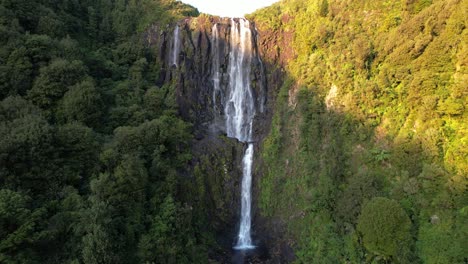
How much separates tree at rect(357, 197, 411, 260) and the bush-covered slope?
61 mm

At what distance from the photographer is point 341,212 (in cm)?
2267

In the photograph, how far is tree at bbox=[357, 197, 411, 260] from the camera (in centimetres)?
1920

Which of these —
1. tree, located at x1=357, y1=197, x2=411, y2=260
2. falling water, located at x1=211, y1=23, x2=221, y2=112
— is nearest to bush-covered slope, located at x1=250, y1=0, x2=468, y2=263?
tree, located at x1=357, y1=197, x2=411, y2=260

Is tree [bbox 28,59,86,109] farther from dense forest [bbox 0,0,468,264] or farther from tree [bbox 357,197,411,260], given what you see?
tree [bbox 357,197,411,260]

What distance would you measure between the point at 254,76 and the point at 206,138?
30.9 ft

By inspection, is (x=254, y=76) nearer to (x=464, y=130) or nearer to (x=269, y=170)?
(x=269, y=170)

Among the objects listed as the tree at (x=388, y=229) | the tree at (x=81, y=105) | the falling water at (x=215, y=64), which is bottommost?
the tree at (x=388, y=229)

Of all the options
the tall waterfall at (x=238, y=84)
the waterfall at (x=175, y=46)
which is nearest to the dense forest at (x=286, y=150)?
the tall waterfall at (x=238, y=84)

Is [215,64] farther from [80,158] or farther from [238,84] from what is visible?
[80,158]

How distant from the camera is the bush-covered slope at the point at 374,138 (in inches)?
770

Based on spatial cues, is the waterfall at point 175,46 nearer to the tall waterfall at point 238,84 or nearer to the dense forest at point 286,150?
the tall waterfall at point 238,84

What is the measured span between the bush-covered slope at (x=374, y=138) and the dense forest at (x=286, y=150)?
10 cm

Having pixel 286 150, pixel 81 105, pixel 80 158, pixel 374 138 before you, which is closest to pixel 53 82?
pixel 81 105

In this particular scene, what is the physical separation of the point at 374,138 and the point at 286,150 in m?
8.79
